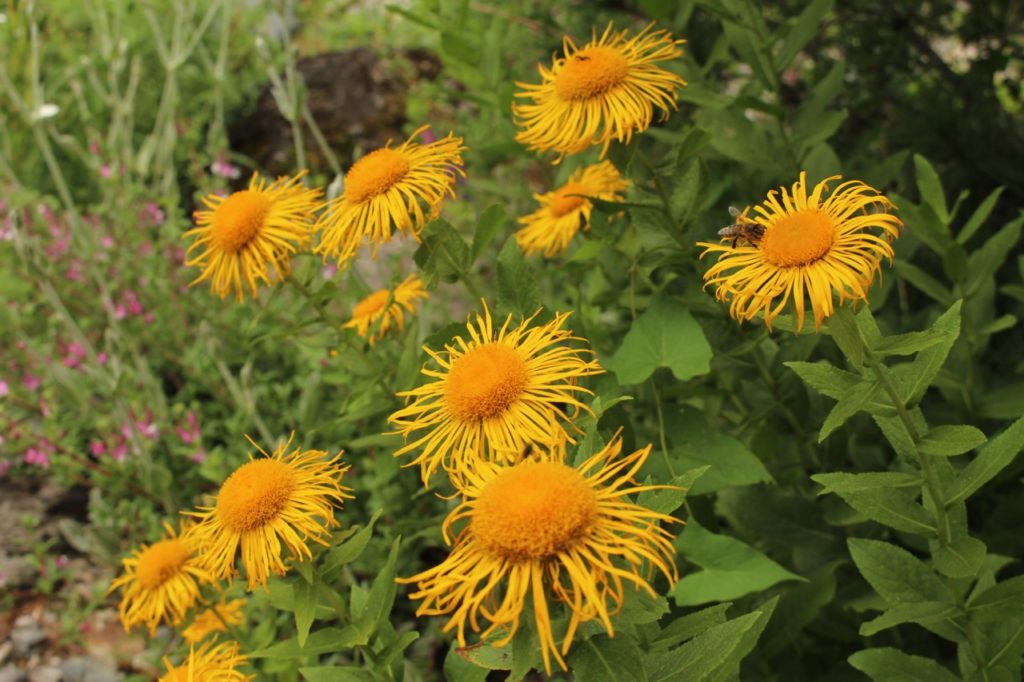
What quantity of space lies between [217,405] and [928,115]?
2.06 m

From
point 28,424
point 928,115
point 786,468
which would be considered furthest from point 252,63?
point 786,468

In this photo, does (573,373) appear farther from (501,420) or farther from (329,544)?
(329,544)

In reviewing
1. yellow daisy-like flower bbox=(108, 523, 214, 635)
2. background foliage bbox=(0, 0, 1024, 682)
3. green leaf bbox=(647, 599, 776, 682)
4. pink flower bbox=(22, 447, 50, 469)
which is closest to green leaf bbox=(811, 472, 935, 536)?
background foliage bbox=(0, 0, 1024, 682)

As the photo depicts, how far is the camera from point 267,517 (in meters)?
1.07

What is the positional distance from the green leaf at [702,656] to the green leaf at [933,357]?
322mm

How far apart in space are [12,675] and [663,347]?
6.11 ft

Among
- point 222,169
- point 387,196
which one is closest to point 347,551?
point 387,196

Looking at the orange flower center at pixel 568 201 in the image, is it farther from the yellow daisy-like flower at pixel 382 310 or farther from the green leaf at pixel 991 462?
the green leaf at pixel 991 462

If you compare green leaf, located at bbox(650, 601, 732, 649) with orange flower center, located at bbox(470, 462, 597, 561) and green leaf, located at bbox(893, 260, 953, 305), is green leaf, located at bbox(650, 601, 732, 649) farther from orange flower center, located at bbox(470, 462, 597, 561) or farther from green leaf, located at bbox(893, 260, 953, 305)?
green leaf, located at bbox(893, 260, 953, 305)

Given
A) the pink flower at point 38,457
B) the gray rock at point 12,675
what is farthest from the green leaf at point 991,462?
the pink flower at point 38,457

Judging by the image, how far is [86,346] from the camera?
2.32m

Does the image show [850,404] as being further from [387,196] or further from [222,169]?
[222,169]

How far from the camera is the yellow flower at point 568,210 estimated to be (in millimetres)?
1613

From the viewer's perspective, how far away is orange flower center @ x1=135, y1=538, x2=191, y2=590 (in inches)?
58.5
